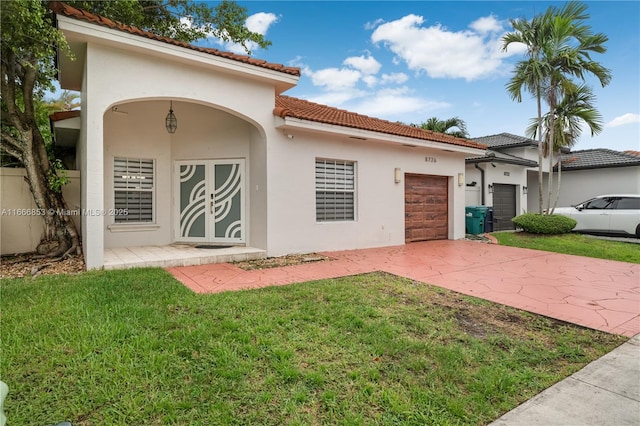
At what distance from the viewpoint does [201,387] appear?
2693 millimetres

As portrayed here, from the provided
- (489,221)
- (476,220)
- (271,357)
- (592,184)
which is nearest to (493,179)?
(489,221)

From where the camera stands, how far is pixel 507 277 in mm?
6812

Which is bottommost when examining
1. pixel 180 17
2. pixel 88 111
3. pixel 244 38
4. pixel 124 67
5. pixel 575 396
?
pixel 575 396

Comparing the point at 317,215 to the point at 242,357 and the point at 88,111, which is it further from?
the point at 242,357

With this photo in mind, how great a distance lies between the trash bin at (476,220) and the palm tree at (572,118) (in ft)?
10.7

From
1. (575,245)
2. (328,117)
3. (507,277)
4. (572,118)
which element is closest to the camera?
(507,277)

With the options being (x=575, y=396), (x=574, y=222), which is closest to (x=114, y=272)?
(x=575, y=396)

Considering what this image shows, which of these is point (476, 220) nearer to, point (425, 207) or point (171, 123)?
point (425, 207)

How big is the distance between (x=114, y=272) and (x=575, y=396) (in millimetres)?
7098

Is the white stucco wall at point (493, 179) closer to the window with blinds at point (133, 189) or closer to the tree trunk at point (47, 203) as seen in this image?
the window with blinds at point (133, 189)

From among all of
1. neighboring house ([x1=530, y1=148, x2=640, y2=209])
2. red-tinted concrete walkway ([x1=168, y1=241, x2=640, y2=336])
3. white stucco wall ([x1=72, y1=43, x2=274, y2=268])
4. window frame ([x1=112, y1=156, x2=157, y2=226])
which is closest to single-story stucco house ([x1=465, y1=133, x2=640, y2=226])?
neighboring house ([x1=530, y1=148, x2=640, y2=209])

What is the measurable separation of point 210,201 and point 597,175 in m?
21.9

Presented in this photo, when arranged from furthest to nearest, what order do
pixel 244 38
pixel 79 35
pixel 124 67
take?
pixel 244 38 → pixel 124 67 → pixel 79 35

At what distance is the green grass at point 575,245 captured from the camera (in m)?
9.68
